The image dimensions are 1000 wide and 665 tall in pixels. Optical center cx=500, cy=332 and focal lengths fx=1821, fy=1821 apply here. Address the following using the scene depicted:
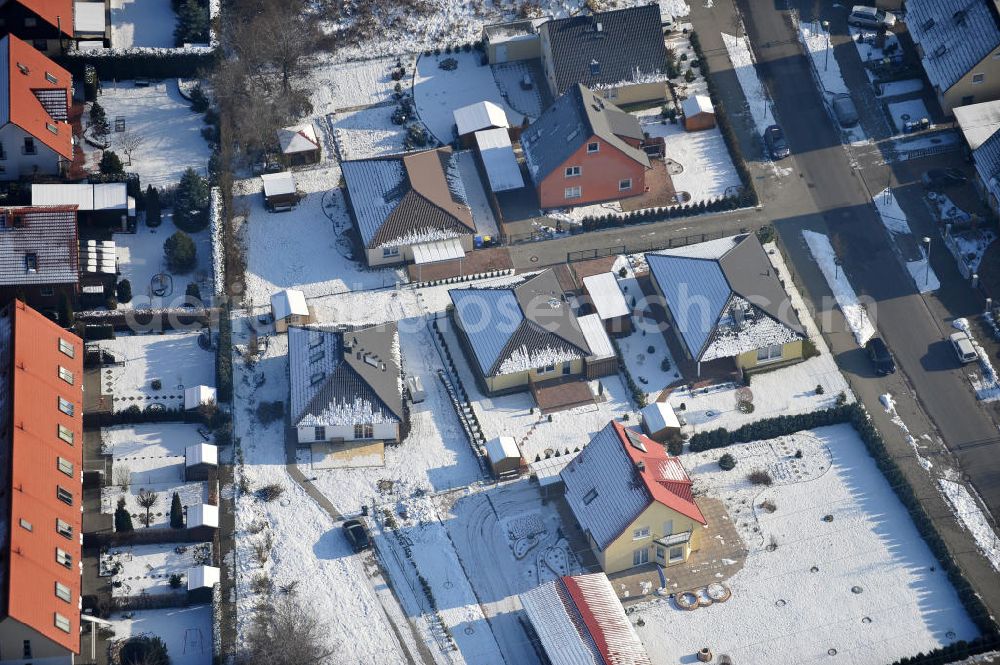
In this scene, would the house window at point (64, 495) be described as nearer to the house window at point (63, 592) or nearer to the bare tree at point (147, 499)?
the bare tree at point (147, 499)

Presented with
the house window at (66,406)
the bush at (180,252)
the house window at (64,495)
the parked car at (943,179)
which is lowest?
the house window at (64,495)

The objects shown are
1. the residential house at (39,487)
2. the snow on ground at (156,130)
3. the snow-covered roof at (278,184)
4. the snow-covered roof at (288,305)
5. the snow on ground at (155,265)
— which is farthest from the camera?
the snow on ground at (156,130)

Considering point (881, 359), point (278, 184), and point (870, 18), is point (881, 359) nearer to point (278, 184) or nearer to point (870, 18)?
point (870, 18)

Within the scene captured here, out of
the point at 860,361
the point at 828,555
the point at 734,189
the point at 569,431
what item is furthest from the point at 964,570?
the point at 734,189

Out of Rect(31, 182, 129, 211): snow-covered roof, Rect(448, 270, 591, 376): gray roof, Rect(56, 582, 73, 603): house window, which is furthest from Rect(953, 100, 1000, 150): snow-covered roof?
Rect(56, 582, 73, 603): house window

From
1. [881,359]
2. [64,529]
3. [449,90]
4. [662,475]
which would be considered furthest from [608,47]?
[64,529]

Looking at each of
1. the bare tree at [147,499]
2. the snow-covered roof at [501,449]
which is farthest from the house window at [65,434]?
the snow-covered roof at [501,449]
